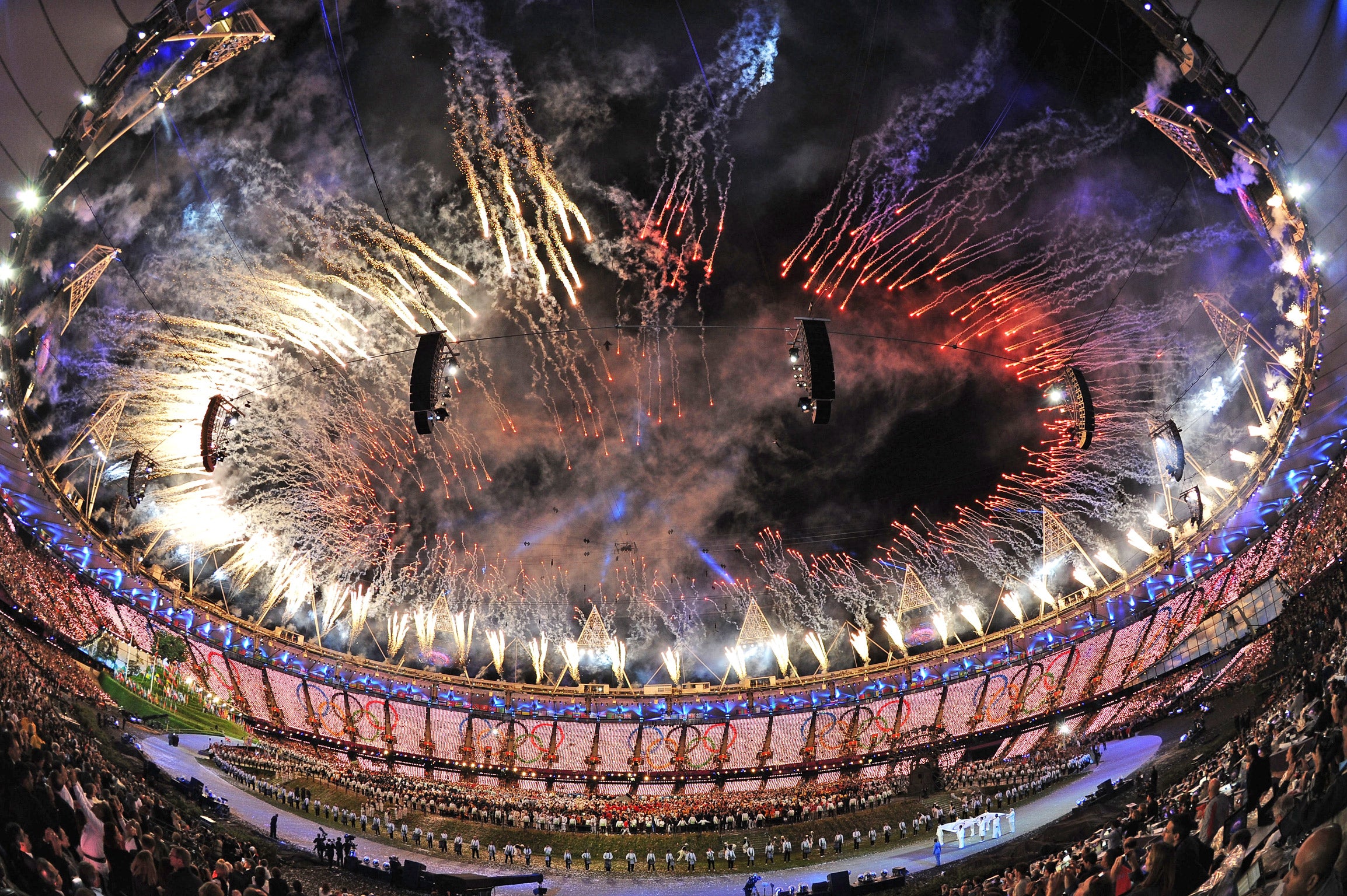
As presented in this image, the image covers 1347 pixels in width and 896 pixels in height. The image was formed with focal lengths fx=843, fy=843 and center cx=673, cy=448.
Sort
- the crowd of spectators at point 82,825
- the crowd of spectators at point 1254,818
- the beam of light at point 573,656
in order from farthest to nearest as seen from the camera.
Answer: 1. the beam of light at point 573,656
2. the crowd of spectators at point 82,825
3. the crowd of spectators at point 1254,818

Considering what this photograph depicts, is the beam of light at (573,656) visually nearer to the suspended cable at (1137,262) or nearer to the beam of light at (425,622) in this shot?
the beam of light at (425,622)

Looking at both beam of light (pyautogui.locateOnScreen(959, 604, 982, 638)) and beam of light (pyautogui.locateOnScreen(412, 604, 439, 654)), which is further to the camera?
beam of light (pyautogui.locateOnScreen(959, 604, 982, 638))

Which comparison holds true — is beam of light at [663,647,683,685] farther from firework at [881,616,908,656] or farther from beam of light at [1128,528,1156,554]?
beam of light at [1128,528,1156,554]

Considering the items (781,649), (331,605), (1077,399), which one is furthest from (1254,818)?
(331,605)

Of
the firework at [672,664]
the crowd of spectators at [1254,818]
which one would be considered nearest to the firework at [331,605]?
the firework at [672,664]

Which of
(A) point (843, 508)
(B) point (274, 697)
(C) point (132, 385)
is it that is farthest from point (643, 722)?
(C) point (132, 385)

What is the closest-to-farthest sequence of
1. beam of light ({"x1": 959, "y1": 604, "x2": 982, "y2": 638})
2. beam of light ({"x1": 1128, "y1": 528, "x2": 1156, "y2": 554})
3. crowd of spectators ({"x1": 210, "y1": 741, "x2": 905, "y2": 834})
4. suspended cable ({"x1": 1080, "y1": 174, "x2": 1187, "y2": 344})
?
suspended cable ({"x1": 1080, "y1": 174, "x2": 1187, "y2": 344}) < crowd of spectators ({"x1": 210, "y1": 741, "x2": 905, "y2": 834}) < beam of light ({"x1": 1128, "y1": 528, "x2": 1156, "y2": 554}) < beam of light ({"x1": 959, "y1": 604, "x2": 982, "y2": 638})

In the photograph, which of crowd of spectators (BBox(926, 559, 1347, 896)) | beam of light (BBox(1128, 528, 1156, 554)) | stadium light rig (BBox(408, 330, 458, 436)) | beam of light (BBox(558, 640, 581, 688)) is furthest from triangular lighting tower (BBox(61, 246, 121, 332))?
beam of light (BBox(1128, 528, 1156, 554))
